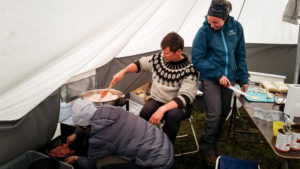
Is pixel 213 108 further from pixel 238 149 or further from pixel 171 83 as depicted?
pixel 238 149

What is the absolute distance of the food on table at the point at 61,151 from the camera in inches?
76.3

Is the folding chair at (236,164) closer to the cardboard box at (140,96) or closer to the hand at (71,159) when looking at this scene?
the hand at (71,159)

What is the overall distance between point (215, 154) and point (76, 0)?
6.93 ft

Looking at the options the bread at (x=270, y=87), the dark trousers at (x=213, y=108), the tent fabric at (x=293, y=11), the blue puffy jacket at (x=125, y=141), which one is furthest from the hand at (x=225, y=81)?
the tent fabric at (x=293, y=11)

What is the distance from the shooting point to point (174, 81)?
232 centimetres

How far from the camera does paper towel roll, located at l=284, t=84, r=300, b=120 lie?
1.75 metres

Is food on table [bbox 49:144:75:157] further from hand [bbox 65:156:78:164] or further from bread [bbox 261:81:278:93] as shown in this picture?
bread [bbox 261:81:278:93]

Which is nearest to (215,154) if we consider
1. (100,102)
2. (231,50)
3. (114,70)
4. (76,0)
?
(231,50)

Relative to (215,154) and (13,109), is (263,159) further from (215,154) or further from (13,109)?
(13,109)

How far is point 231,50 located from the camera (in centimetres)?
234

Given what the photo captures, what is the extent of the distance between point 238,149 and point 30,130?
2.29 m

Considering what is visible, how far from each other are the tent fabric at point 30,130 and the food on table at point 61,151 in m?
0.11

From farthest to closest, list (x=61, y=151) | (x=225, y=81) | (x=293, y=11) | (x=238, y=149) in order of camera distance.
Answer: (x=238, y=149) < (x=293, y=11) < (x=225, y=81) < (x=61, y=151)

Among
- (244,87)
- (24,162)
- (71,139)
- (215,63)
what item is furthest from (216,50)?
(24,162)
